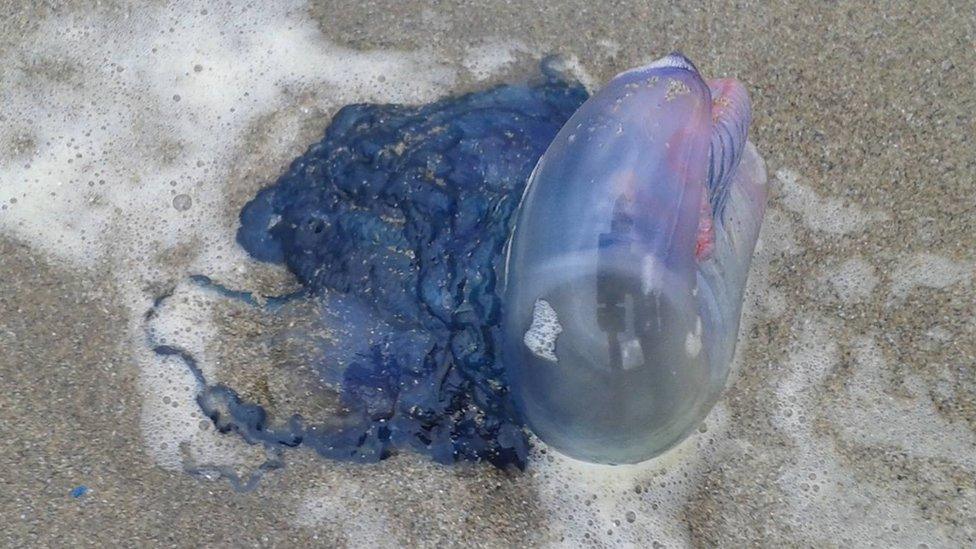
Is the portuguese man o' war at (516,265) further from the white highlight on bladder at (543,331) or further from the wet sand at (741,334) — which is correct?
the wet sand at (741,334)

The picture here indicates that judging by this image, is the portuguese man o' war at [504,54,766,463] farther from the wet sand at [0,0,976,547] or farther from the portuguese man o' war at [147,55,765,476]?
the wet sand at [0,0,976,547]

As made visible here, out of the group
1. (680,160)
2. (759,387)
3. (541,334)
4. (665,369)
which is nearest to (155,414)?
(541,334)

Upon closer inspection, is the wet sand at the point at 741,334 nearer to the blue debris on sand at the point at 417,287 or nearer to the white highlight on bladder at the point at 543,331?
the blue debris on sand at the point at 417,287

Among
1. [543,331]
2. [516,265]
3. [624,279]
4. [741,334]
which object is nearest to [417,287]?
[516,265]

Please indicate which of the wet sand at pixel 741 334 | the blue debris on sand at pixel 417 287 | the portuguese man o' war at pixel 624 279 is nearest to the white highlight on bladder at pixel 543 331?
the portuguese man o' war at pixel 624 279

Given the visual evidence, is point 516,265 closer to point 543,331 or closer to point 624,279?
point 543,331

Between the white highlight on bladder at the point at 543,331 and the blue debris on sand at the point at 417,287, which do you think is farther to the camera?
the blue debris on sand at the point at 417,287

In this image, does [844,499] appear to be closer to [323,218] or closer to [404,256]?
[404,256]

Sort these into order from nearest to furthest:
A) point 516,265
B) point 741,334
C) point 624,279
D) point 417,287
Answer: point 624,279
point 516,265
point 417,287
point 741,334
